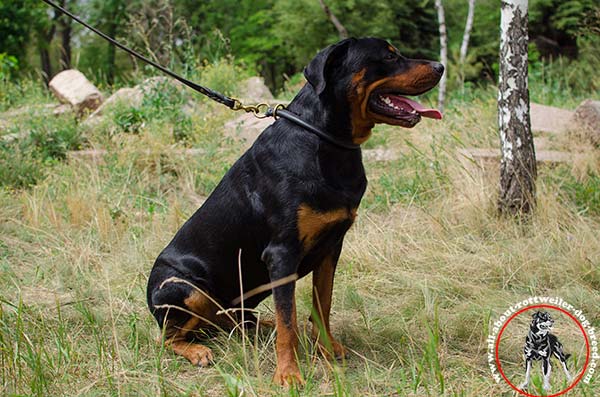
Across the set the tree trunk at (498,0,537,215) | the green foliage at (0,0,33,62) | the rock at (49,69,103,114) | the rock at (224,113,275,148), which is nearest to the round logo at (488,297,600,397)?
the tree trunk at (498,0,537,215)

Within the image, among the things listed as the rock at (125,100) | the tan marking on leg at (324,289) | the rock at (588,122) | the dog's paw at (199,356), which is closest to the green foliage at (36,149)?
the rock at (125,100)

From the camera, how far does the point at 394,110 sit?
293 centimetres

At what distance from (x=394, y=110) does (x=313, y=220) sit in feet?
2.00

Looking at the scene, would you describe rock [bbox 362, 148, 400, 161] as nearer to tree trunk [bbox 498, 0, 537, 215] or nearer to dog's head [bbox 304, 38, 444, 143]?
tree trunk [bbox 498, 0, 537, 215]

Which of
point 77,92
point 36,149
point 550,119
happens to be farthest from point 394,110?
point 77,92

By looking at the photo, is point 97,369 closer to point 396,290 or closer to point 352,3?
point 396,290

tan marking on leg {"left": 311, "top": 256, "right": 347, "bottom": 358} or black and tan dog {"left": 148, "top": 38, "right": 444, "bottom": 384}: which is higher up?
black and tan dog {"left": 148, "top": 38, "right": 444, "bottom": 384}

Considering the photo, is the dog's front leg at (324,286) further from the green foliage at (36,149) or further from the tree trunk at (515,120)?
the green foliage at (36,149)

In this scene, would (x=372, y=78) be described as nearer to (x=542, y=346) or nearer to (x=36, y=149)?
(x=542, y=346)

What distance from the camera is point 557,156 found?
6.18 metres

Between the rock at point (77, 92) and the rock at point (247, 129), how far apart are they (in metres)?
2.31

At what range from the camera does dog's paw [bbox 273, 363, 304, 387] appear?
9.46 ft

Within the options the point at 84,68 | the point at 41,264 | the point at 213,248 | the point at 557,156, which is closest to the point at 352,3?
the point at 557,156

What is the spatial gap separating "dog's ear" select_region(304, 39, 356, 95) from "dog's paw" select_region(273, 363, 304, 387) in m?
1.21
